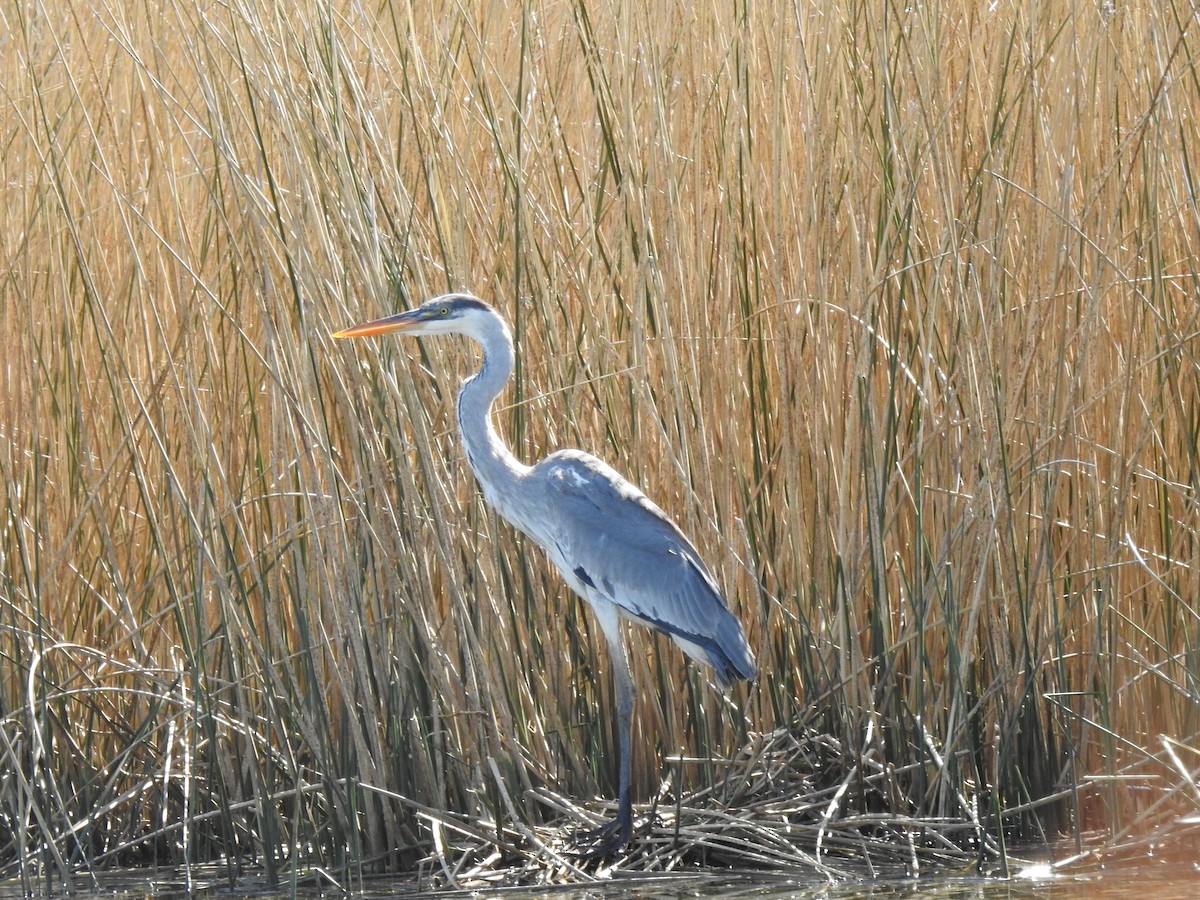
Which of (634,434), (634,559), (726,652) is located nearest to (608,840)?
(726,652)

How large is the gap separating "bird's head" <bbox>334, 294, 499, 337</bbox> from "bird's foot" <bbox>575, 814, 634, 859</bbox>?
1.07 metres

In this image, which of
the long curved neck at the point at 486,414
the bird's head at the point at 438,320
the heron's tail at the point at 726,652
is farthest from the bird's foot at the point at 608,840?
the bird's head at the point at 438,320

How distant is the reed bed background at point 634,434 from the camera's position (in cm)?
305

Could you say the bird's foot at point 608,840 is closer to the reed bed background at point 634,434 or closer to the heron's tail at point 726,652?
the reed bed background at point 634,434

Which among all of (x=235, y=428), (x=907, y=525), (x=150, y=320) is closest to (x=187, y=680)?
(x=235, y=428)

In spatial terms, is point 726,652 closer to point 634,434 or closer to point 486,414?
point 634,434

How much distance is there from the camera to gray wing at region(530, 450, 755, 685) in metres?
3.11

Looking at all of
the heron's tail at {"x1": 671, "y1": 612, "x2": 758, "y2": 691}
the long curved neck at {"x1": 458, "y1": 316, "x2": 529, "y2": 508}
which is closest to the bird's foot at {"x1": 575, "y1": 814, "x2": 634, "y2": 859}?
the heron's tail at {"x1": 671, "y1": 612, "x2": 758, "y2": 691}

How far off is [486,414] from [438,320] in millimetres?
257

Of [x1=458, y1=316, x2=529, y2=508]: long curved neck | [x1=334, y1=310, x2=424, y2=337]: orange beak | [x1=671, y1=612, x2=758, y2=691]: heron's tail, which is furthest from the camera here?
[x1=458, y1=316, x2=529, y2=508]: long curved neck

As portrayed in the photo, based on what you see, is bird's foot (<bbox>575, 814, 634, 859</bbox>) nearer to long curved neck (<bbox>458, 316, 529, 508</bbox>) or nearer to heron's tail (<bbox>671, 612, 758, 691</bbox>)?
heron's tail (<bbox>671, 612, 758, 691</bbox>)

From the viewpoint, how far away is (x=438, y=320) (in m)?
3.06

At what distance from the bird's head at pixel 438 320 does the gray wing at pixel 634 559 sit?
1.22 ft

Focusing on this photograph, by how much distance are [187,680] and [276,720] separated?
0.46 metres
